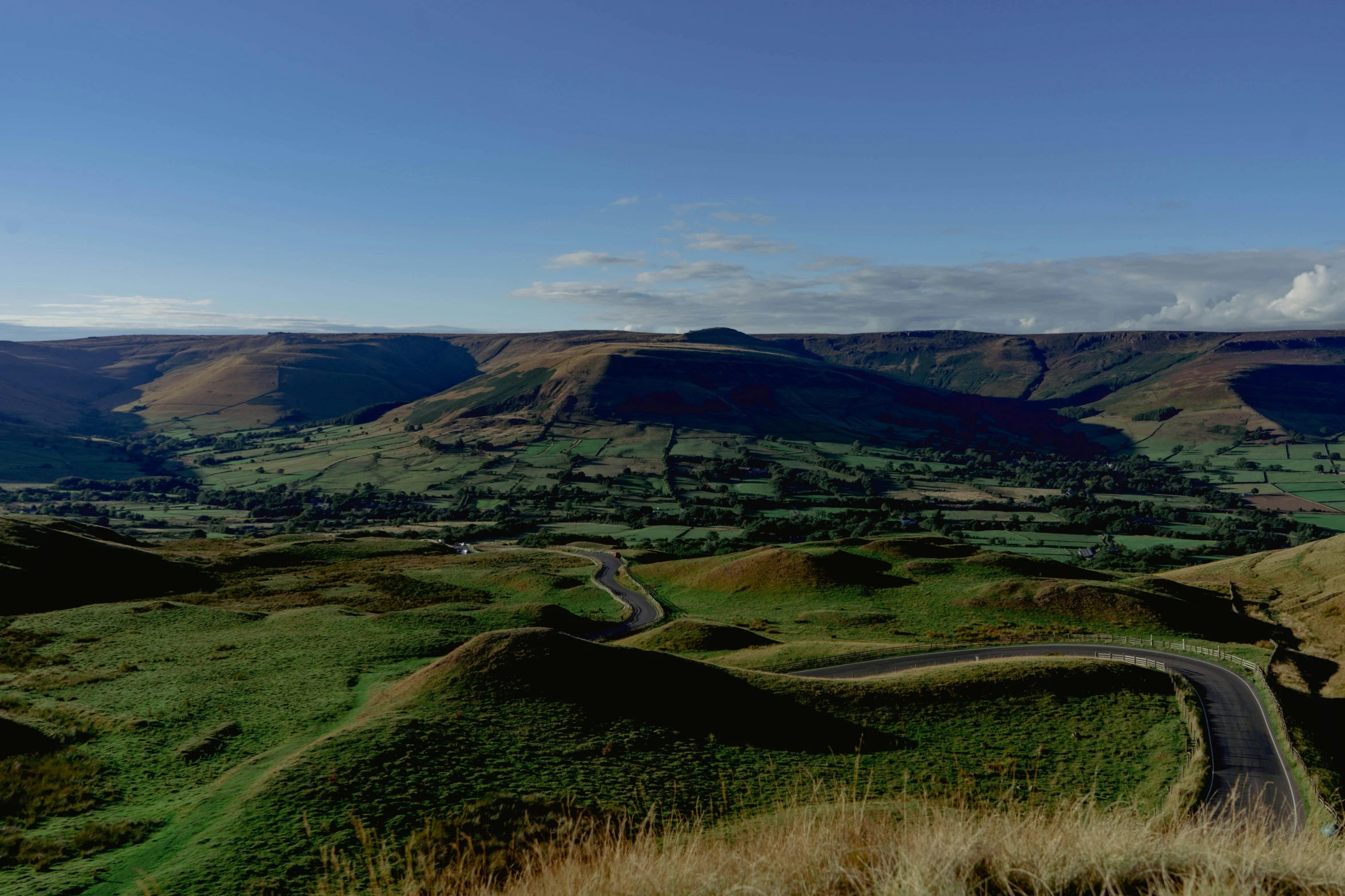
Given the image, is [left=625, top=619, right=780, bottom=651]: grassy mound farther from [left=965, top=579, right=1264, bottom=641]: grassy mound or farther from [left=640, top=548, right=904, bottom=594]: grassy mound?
[left=965, top=579, right=1264, bottom=641]: grassy mound

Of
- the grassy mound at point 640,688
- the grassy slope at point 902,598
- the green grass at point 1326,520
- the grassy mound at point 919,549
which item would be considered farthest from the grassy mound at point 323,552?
the green grass at point 1326,520

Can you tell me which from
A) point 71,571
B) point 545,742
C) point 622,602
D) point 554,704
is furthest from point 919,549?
point 71,571

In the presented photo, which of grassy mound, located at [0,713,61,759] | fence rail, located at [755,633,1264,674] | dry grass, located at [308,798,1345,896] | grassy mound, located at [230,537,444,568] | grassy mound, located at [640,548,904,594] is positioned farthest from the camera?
grassy mound, located at [230,537,444,568]

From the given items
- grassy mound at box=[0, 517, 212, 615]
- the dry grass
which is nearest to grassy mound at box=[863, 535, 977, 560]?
grassy mound at box=[0, 517, 212, 615]

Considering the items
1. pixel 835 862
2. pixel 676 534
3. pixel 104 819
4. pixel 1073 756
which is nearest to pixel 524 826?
pixel 104 819

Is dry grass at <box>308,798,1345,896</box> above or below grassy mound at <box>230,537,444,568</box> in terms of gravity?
above

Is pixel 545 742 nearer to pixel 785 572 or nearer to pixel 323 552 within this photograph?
pixel 785 572

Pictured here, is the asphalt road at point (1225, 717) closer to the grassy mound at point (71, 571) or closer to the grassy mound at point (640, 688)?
the grassy mound at point (640, 688)
